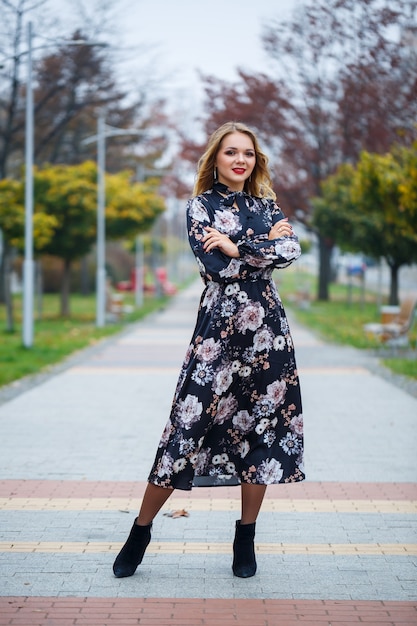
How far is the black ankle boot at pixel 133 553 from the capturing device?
4684 millimetres

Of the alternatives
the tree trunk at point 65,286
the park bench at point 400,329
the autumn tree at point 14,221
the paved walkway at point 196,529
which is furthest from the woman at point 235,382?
the tree trunk at point 65,286

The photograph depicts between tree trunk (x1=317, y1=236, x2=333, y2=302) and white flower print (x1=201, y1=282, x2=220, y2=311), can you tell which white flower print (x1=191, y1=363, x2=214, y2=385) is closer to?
white flower print (x1=201, y1=282, x2=220, y2=311)

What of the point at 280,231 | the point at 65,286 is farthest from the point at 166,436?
the point at 65,286

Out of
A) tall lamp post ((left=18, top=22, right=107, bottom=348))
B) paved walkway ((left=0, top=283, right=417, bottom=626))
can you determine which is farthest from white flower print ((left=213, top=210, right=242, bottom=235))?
tall lamp post ((left=18, top=22, right=107, bottom=348))

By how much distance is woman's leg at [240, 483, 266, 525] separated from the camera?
4.66 metres

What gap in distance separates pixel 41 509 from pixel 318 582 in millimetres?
1978

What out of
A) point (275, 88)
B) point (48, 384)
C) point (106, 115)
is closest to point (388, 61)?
point (275, 88)

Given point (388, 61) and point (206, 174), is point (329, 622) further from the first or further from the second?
point (388, 61)

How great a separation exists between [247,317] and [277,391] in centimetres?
35

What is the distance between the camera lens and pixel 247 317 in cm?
458

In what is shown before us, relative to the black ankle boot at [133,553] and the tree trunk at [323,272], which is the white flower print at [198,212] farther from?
the tree trunk at [323,272]

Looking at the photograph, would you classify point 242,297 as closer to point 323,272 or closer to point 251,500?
point 251,500

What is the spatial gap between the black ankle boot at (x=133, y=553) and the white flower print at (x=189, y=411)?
0.52 meters

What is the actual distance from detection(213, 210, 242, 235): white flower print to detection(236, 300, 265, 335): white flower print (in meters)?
0.33
